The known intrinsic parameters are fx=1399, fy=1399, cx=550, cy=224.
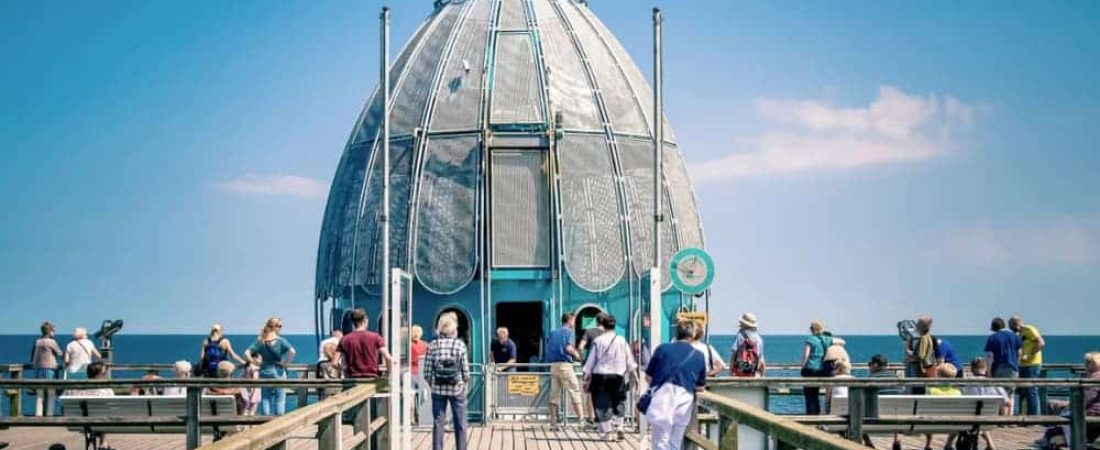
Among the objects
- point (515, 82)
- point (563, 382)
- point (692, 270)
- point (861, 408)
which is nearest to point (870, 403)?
point (861, 408)

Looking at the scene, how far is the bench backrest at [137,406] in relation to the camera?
15.9m

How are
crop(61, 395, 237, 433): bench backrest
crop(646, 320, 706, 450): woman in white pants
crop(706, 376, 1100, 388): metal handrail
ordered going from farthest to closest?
1. crop(61, 395, 237, 433): bench backrest
2. crop(706, 376, 1100, 388): metal handrail
3. crop(646, 320, 706, 450): woman in white pants

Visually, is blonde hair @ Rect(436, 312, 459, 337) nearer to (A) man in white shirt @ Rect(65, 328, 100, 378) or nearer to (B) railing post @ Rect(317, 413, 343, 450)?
(B) railing post @ Rect(317, 413, 343, 450)

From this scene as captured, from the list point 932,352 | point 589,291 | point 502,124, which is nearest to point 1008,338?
point 932,352

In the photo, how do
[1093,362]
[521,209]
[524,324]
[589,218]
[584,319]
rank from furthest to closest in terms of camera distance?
1. [524,324]
2. [584,319]
3. [589,218]
4. [521,209]
5. [1093,362]

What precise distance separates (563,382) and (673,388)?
9.12 meters

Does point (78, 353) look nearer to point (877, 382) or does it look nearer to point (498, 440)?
point (498, 440)

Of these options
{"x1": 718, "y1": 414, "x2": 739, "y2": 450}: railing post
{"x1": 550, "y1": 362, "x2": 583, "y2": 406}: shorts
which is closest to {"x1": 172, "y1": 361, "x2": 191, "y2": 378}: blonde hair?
{"x1": 550, "y1": 362, "x2": 583, "y2": 406}: shorts

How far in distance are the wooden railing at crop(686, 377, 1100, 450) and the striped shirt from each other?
3.29m

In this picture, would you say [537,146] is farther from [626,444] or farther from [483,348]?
[626,444]

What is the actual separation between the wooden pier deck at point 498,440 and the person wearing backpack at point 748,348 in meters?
1.88

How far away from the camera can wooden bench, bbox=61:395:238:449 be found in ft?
51.5

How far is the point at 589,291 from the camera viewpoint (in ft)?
97.4

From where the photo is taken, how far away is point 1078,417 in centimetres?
1520
